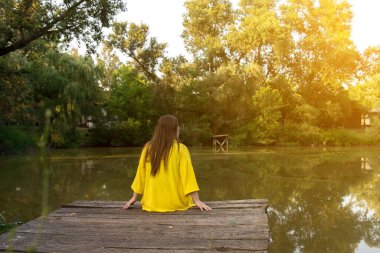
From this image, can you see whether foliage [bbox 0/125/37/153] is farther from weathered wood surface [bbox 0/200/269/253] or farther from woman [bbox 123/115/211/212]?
woman [bbox 123/115/211/212]

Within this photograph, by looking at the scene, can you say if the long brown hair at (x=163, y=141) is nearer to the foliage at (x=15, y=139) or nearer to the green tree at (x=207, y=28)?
the foliage at (x=15, y=139)

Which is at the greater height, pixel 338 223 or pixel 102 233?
pixel 102 233

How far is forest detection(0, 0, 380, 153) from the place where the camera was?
24.7m

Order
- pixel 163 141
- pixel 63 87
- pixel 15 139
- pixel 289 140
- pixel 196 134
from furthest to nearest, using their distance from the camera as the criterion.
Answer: pixel 289 140
pixel 196 134
pixel 63 87
pixel 15 139
pixel 163 141

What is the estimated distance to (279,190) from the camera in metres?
10.9

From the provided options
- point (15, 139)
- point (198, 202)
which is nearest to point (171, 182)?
point (198, 202)

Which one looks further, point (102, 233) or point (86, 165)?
point (86, 165)

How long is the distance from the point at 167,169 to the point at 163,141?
288 mm

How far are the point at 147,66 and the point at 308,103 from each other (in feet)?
40.1

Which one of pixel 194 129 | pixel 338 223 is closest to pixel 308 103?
pixel 194 129

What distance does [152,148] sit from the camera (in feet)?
14.1

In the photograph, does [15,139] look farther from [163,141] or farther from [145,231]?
[145,231]

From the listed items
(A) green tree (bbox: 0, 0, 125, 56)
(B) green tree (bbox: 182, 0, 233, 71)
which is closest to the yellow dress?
(A) green tree (bbox: 0, 0, 125, 56)

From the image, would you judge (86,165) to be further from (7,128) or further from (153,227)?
(153,227)
